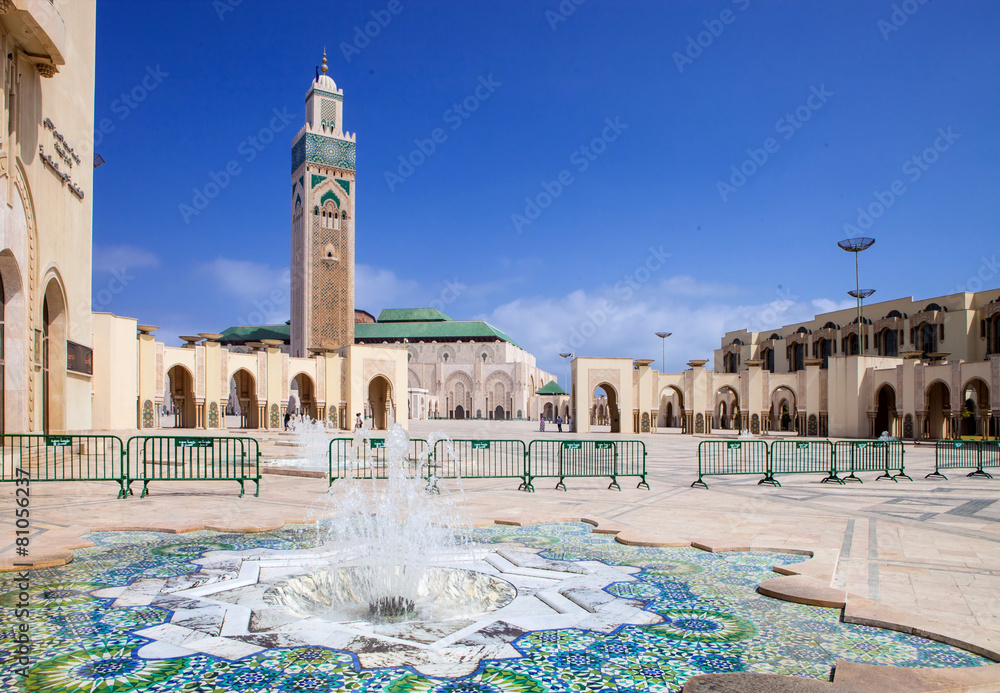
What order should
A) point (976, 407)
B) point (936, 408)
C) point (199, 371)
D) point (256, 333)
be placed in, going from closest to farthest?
point (199, 371), point (976, 407), point (936, 408), point (256, 333)

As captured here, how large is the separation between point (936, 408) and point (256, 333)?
56.0m

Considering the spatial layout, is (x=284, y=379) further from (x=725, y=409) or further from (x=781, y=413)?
(x=725, y=409)

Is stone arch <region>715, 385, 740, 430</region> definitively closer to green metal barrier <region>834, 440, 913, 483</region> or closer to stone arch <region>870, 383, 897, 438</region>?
stone arch <region>870, 383, 897, 438</region>

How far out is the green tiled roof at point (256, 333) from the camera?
64.2m

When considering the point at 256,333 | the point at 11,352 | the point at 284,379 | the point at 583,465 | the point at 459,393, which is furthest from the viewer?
the point at 256,333

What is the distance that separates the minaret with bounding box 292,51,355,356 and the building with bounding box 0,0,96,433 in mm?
33489

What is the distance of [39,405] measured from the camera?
11.3 meters

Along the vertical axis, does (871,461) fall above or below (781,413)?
above

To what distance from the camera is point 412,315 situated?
6919 centimetres

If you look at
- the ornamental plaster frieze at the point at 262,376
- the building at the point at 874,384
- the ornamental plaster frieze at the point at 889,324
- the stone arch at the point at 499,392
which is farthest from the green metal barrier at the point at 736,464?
the stone arch at the point at 499,392

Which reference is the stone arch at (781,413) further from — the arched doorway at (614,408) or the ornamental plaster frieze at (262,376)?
the ornamental plaster frieze at (262,376)

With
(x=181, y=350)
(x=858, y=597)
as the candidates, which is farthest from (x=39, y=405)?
(x=181, y=350)

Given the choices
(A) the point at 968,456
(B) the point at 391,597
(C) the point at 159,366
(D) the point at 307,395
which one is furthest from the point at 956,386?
(C) the point at 159,366

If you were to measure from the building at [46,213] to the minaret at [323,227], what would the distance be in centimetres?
3349
